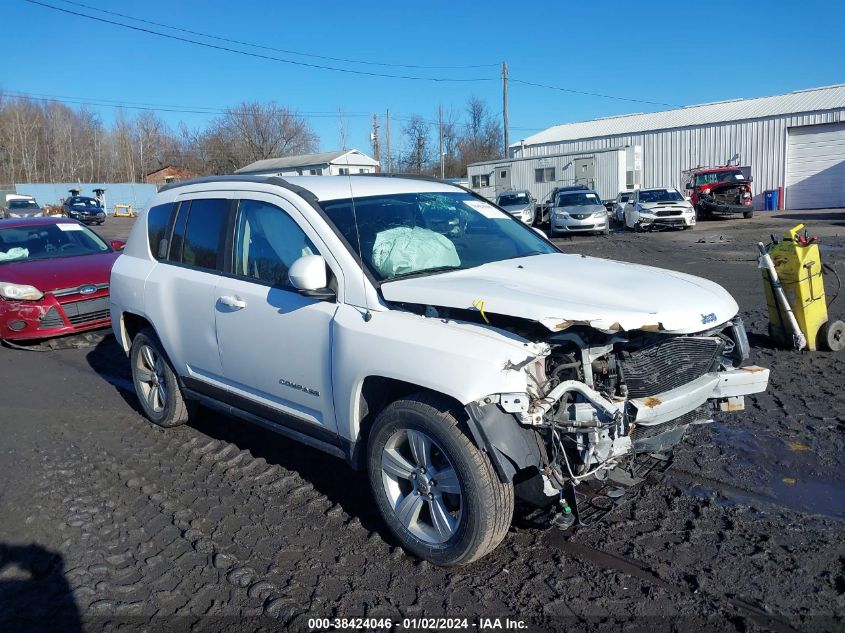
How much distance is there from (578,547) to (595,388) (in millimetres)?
875

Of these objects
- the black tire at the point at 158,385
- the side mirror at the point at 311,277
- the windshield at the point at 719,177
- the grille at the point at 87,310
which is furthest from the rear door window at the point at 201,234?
the windshield at the point at 719,177

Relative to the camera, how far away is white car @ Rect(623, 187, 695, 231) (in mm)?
25375

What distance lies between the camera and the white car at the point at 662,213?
83.3 feet

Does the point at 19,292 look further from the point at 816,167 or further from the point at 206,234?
the point at 816,167

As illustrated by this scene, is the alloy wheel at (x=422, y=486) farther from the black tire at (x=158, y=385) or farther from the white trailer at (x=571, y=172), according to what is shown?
the white trailer at (x=571, y=172)

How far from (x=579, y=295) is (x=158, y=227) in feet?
11.8

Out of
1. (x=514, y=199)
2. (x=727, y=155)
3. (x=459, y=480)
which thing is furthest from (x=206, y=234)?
(x=727, y=155)

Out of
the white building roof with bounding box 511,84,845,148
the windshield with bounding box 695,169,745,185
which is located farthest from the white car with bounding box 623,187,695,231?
the white building roof with bounding box 511,84,845,148

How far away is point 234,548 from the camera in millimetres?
3736

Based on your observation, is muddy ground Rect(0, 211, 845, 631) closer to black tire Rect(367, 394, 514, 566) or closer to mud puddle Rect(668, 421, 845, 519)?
mud puddle Rect(668, 421, 845, 519)

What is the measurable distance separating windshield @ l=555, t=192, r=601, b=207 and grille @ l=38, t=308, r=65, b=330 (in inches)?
784

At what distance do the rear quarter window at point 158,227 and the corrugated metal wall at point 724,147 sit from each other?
111ft

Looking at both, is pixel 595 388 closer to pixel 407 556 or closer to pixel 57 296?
pixel 407 556

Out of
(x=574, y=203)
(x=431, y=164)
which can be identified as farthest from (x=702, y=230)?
(x=431, y=164)
